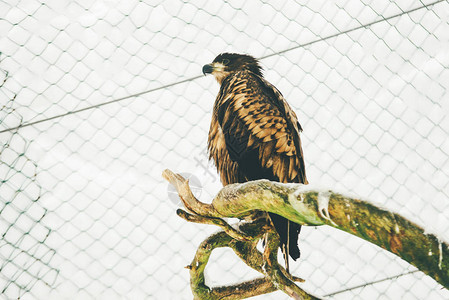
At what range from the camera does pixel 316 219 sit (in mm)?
687

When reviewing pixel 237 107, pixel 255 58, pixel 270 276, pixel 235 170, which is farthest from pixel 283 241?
pixel 255 58

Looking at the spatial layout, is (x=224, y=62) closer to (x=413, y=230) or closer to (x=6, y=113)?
(x=6, y=113)

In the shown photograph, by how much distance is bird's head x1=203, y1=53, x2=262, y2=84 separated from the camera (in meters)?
2.09

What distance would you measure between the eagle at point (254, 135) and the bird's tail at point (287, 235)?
0.28 m

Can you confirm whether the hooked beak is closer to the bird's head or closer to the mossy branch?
the bird's head

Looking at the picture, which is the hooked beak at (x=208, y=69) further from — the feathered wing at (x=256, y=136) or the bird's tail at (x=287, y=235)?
the bird's tail at (x=287, y=235)

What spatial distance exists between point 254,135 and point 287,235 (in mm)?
451

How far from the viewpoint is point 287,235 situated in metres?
1.34

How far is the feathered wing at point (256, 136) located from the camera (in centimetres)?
160

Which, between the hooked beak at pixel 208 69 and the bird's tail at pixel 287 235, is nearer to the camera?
the bird's tail at pixel 287 235

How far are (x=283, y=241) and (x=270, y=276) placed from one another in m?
0.14

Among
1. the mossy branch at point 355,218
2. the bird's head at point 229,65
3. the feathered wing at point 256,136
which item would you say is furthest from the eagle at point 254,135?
the mossy branch at point 355,218

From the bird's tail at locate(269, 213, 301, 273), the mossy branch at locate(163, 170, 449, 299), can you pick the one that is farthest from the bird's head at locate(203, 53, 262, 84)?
the mossy branch at locate(163, 170, 449, 299)

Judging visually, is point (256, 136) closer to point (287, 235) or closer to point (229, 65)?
point (287, 235)
